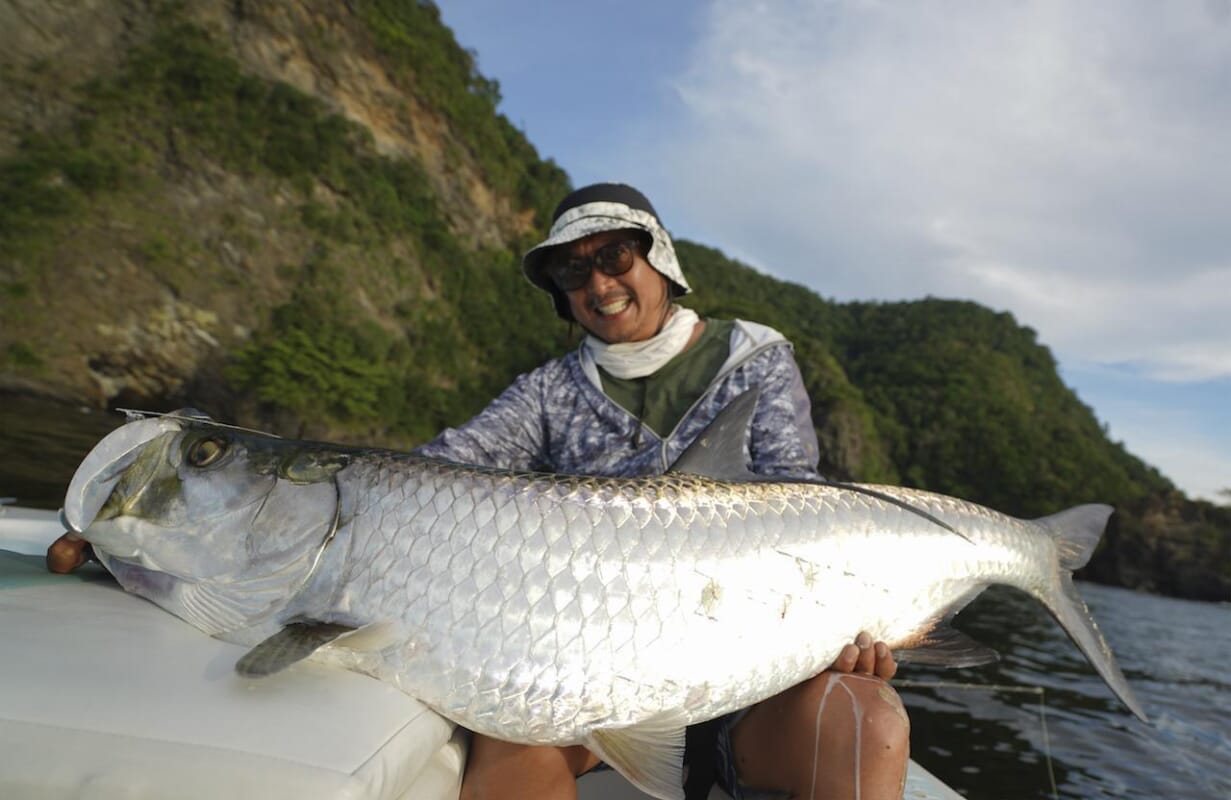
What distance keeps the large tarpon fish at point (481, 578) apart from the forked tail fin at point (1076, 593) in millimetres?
1170

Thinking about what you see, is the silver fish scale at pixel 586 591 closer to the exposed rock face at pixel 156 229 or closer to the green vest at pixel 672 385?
the green vest at pixel 672 385

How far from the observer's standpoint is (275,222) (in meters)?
22.2

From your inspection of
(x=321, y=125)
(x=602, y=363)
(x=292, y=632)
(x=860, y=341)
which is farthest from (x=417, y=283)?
(x=860, y=341)

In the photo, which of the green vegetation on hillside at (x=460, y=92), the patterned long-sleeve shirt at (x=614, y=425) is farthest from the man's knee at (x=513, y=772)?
the green vegetation on hillside at (x=460, y=92)

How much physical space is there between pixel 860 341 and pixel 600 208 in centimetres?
8994

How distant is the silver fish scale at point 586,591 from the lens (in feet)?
5.76

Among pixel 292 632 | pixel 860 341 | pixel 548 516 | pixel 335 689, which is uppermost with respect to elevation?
Answer: pixel 860 341

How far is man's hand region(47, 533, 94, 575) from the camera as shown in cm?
207

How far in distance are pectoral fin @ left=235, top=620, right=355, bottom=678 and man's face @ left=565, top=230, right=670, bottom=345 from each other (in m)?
2.09

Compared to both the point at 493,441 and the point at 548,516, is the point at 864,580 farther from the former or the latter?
the point at 493,441

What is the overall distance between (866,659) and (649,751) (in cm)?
81

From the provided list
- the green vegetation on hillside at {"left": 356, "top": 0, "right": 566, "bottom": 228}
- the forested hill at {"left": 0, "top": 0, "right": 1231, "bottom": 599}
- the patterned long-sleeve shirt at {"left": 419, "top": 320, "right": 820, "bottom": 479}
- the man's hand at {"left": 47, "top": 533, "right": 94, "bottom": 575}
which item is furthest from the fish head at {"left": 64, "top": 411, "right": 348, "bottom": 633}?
the green vegetation on hillside at {"left": 356, "top": 0, "right": 566, "bottom": 228}

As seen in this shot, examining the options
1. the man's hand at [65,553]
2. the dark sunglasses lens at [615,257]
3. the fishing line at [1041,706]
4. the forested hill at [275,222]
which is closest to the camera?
the man's hand at [65,553]

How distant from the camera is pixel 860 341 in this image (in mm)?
86938
